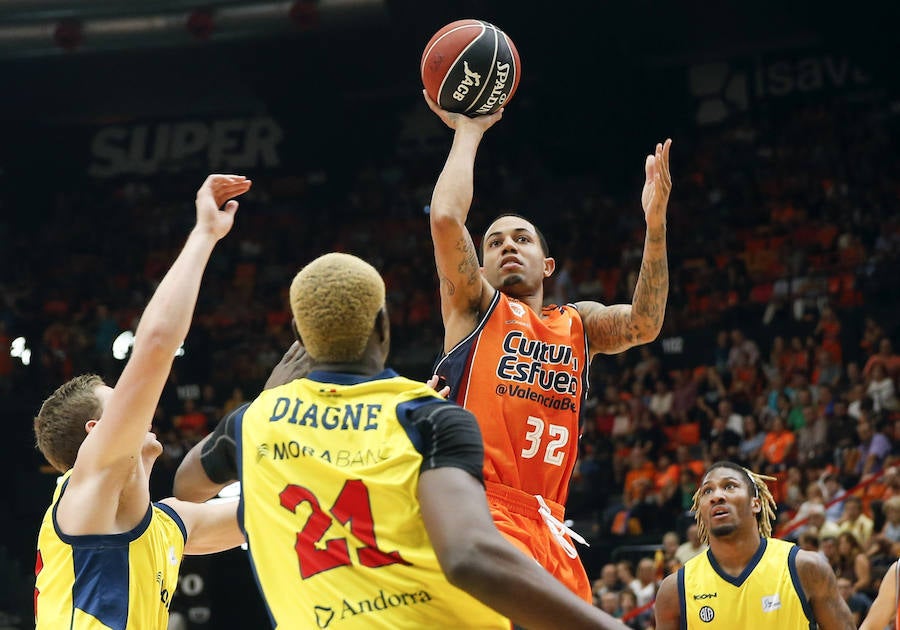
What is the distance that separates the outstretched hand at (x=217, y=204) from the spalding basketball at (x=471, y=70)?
1836 millimetres

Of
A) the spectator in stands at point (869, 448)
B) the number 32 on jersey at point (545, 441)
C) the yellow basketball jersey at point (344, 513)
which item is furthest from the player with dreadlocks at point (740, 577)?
the spectator in stands at point (869, 448)

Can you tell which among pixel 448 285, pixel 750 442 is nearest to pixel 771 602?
pixel 448 285

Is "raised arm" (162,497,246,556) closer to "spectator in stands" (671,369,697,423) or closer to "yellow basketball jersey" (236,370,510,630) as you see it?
"yellow basketball jersey" (236,370,510,630)

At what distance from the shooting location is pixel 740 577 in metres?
6.44

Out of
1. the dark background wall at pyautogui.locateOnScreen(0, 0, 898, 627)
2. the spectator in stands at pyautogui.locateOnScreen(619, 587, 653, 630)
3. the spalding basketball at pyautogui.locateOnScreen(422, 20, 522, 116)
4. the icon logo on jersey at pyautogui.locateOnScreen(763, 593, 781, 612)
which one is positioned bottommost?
the spectator in stands at pyautogui.locateOnScreen(619, 587, 653, 630)

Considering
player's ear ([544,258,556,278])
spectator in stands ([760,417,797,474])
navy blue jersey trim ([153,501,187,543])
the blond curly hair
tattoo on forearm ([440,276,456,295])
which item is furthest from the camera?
spectator in stands ([760,417,797,474])

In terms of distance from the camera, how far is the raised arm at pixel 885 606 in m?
5.72

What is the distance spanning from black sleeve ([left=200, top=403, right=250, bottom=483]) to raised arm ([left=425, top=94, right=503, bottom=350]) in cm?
→ 172

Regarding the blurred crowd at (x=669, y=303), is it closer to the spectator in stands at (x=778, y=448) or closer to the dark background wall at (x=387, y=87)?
the spectator in stands at (x=778, y=448)

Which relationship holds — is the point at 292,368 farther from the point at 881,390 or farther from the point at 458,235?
the point at 881,390

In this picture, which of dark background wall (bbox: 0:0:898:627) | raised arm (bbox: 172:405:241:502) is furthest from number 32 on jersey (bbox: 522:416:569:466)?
dark background wall (bbox: 0:0:898:627)

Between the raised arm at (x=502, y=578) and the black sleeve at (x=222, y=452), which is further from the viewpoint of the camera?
the black sleeve at (x=222, y=452)

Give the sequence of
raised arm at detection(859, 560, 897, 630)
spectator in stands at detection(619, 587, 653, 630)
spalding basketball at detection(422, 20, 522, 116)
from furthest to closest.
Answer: spectator in stands at detection(619, 587, 653, 630), raised arm at detection(859, 560, 897, 630), spalding basketball at detection(422, 20, 522, 116)

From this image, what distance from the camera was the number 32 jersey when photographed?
250cm
